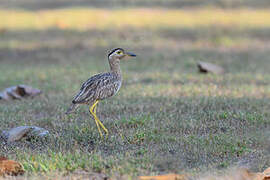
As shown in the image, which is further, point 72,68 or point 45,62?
point 45,62

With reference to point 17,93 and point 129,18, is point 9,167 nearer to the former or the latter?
point 17,93

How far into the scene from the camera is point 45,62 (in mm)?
15023

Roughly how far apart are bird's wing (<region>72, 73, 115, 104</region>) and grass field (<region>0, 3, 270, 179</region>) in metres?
0.56

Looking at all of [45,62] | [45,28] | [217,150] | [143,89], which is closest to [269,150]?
[217,150]

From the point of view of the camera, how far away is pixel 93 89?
729 centimetres

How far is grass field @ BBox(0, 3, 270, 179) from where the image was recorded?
20.6 ft

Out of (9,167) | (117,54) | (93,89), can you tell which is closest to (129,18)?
(117,54)

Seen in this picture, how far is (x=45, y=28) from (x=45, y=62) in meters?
4.71

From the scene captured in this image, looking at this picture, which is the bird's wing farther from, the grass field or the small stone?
the small stone

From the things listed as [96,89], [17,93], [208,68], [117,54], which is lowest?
[208,68]

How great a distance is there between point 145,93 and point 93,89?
311 cm

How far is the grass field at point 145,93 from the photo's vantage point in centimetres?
627

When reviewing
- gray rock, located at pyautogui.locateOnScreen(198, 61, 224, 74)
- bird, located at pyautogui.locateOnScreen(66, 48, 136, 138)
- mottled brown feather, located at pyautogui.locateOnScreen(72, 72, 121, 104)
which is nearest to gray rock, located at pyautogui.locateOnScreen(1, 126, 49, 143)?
bird, located at pyautogui.locateOnScreen(66, 48, 136, 138)

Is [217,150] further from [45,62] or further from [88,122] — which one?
[45,62]
